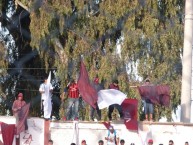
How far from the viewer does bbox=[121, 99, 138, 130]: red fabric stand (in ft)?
17.4

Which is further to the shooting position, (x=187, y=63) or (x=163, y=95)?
(x=163, y=95)

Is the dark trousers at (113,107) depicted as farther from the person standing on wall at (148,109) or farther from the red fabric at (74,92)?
the red fabric at (74,92)

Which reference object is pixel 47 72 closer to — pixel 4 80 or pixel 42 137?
pixel 4 80

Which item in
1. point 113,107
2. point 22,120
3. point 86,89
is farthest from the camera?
point 113,107

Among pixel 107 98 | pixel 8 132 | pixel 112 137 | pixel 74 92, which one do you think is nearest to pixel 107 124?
pixel 112 137

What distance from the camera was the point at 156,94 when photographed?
5547mm

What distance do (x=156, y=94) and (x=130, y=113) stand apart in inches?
10.4

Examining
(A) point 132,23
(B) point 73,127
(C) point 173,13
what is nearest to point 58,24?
(A) point 132,23

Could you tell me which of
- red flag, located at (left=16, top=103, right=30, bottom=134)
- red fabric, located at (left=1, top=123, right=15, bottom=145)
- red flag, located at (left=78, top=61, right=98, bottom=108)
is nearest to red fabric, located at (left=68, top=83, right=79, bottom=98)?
red flag, located at (left=78, top=61, right=98, bottom=108)

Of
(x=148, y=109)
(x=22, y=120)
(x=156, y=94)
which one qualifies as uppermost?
(x=156, y=94)

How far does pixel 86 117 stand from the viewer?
6.49 m

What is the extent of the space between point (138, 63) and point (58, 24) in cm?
85

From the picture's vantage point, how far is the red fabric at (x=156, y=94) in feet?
18.2

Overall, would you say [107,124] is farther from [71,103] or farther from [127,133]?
[71,103]
